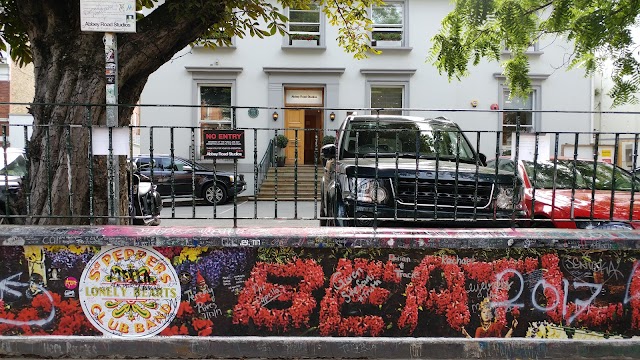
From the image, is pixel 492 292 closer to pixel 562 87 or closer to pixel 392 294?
pixel 392 294

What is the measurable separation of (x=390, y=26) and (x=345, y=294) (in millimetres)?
16284

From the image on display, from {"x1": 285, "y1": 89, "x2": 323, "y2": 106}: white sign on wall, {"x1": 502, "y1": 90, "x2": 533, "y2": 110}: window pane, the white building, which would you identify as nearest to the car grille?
the white building

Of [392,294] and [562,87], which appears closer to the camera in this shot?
[392,294]

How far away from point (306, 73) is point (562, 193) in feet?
43.9

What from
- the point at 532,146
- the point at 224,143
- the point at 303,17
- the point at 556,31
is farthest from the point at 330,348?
the point at 303,17

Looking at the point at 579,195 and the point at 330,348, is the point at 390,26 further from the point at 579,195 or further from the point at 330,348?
the point at 330,348

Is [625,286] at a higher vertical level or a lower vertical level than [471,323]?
higher

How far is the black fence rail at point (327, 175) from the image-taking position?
4453 millimetres

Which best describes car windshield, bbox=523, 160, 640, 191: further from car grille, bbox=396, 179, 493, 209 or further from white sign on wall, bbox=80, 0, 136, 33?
white sign on wall, bbox=80, 0, 136, 33

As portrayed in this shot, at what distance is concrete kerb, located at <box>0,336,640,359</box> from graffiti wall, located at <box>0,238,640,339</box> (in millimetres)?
73

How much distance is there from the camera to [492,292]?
4211 mm

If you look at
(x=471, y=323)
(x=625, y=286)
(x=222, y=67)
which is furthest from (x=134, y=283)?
(x=222, y=67)

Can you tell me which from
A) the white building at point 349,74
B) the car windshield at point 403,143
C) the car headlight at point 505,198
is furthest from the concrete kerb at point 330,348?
the white building at point 349,74

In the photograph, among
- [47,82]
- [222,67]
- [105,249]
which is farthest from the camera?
[222,67]
